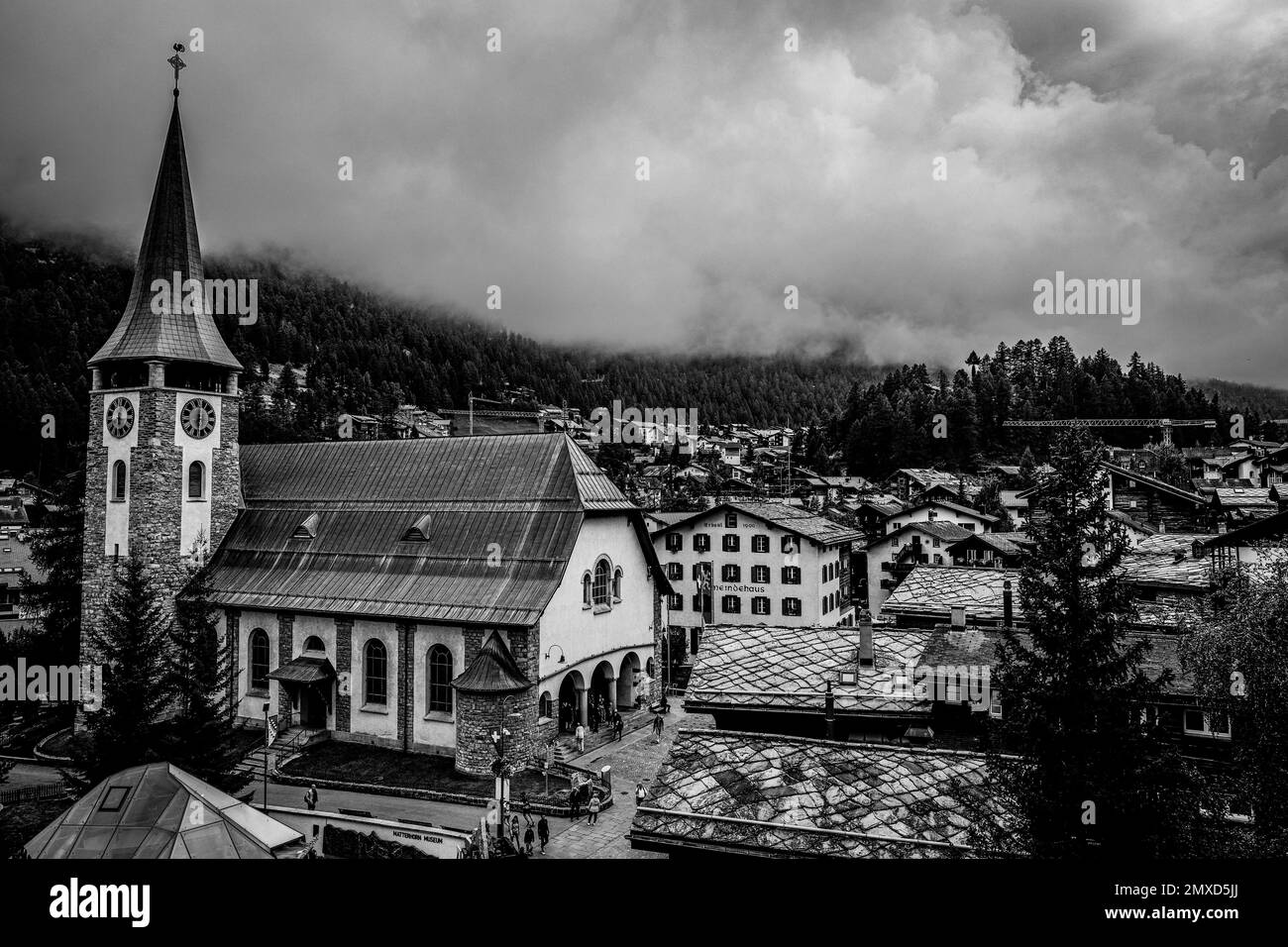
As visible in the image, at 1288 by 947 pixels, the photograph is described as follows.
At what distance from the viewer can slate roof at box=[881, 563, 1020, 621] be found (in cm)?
4044

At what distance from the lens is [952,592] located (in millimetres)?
43688

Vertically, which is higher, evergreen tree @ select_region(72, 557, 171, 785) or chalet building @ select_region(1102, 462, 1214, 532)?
chalet building @ select_region(1102, 462, 1214, 532)

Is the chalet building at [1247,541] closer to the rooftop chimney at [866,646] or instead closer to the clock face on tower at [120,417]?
the rooftop chimney at [866,646]

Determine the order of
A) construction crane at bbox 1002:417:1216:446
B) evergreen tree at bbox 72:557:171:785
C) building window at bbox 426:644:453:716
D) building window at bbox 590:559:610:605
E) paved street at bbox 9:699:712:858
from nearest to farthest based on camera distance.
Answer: evergreen tree at bbox 72:557:171:785 → paved street at bbox 9:699:712:858 → building window at bbox 426:644:453:716 → building window at bbox 590:559:610:605 → construction crane at bbox 1002:417:1216:446

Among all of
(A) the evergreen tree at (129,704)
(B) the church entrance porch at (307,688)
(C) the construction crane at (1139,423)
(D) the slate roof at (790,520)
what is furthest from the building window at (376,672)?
(C) the construction crane at (1139,423)

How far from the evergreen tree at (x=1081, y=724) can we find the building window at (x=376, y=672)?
30632 millimetres

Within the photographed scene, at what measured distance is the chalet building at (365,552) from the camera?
37.8m

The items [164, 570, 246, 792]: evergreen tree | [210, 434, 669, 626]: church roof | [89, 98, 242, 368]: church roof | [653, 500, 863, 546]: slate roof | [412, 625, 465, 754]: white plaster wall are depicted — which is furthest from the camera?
[653, 500, 863, 546]: slate roof

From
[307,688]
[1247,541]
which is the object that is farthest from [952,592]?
[307,688]

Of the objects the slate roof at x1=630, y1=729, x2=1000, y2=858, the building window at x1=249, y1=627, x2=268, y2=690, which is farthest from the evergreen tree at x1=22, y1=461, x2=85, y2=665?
the slate roof at x1=630, y1=729, x2=1000, y2=858

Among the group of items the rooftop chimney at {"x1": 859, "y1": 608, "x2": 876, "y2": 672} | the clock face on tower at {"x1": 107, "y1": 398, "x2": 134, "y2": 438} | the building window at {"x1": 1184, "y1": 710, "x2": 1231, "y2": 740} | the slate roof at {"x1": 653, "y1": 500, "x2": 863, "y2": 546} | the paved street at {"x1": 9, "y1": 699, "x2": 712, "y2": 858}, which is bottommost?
the paved street at {"x1": 9, "y1": 699, "x2": 712, "y2": 858}

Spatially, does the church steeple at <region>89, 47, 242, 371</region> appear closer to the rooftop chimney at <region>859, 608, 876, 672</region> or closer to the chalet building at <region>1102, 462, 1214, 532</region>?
the rooftop chimney at <region>859, 608, 876, 672</region>

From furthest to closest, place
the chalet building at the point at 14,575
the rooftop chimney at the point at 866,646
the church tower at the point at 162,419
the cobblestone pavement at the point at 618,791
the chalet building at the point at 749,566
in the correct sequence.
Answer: the chalet building at the point at 749,566, the chalet building at the point at 14,575, the church tower at the point at 162,419, the cobblestone pavement at the point at 618,791, the rooftop chimney at the point at 866,646

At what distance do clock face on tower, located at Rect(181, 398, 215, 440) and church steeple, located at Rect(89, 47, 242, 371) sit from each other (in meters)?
2.25
